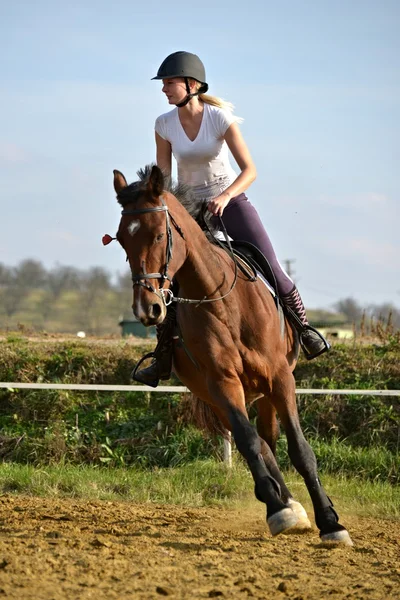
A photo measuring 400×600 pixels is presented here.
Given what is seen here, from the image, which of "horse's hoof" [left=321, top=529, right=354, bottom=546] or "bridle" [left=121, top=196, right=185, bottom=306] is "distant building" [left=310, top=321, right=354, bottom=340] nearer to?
"horse's hoof" [left=321, top=529, right=354, bottom=546]

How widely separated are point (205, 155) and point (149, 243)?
1.82 meters

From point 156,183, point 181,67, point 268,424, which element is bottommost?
point 268,424

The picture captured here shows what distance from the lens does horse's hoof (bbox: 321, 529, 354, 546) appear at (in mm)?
6832

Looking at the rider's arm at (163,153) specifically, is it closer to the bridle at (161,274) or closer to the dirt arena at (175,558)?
the bridle at (161,274)

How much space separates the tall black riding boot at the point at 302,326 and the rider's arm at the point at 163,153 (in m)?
1.64

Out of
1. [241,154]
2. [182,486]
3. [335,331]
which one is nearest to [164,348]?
[241,154]

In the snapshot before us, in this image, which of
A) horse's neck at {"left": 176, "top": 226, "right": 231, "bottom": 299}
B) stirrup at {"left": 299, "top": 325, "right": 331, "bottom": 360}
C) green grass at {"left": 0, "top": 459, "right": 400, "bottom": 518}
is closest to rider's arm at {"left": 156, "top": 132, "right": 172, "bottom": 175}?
horse's neck at {"left": 176, "top": 226, "right": 231, "bottom": 299}

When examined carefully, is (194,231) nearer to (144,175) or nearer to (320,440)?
(144,175)

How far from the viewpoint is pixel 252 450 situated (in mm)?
6598

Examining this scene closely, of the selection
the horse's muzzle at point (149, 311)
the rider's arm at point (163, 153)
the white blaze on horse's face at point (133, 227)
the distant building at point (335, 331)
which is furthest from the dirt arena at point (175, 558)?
the distant building at point (335, 331)

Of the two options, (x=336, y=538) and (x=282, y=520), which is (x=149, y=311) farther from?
(x=336, y=538)

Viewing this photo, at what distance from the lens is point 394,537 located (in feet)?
24.9

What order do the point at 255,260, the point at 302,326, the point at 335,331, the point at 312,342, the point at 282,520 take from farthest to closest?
1. the point at 335,331
2. the point at 312,342
3. the point at 302,326
4. the point at 255,260
5. the point at 282,520

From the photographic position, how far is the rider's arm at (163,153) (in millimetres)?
7875
